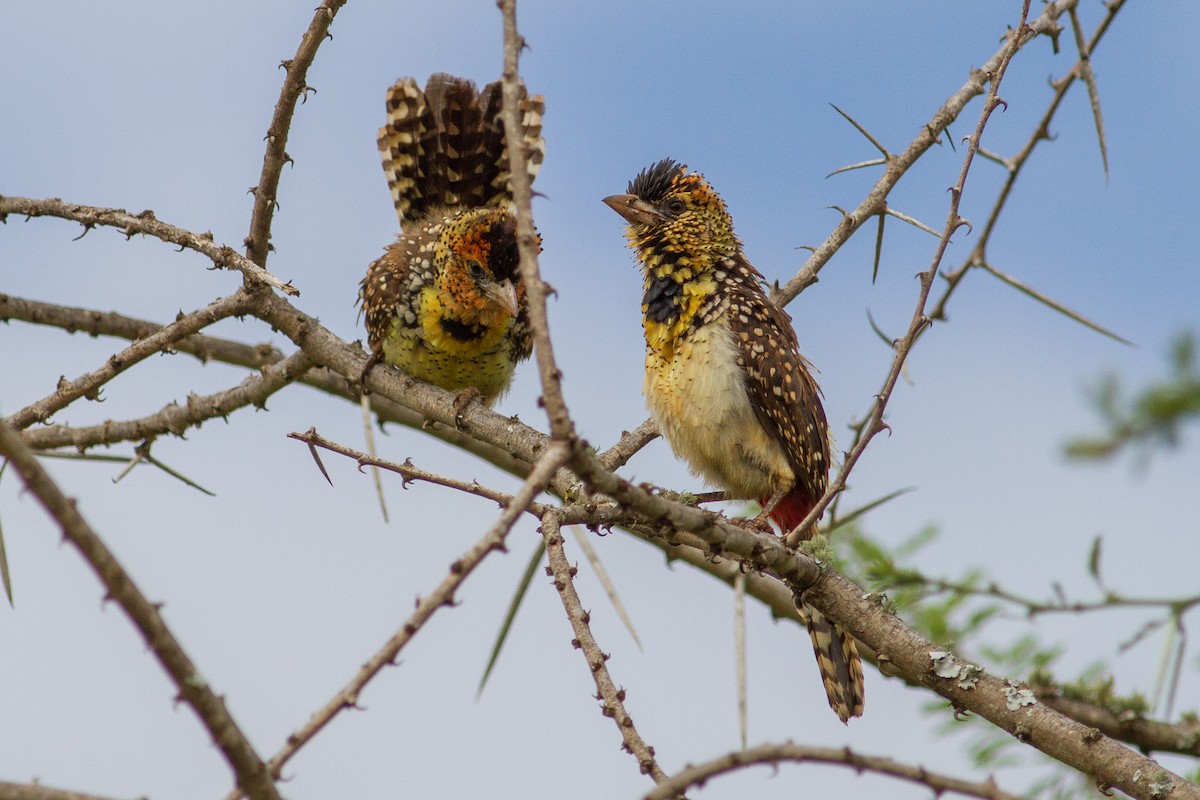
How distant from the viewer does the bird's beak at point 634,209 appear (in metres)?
4.72

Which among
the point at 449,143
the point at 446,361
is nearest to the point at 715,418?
the point at 446,361

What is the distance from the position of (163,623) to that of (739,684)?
138 cm

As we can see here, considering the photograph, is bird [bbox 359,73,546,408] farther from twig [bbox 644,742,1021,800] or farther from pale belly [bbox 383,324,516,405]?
twig [bbox 644,742,1021,800]

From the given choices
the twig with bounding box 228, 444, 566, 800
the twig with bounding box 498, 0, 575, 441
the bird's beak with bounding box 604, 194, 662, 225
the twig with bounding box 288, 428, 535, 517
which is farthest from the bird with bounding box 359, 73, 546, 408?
the twig with bounding box 228, 444, 566, 800

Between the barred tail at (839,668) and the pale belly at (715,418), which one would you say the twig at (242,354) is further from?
the barred tail at (839,668)

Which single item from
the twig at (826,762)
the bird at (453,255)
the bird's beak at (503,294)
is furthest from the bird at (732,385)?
the twig at (826,762)

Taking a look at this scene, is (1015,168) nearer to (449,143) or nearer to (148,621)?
(148,621)

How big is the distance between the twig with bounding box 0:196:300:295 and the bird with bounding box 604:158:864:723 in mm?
1613

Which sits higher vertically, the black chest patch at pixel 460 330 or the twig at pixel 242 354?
the black chest patch at pixel 460 330

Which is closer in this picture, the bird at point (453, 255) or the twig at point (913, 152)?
the twig at point (913, 152)

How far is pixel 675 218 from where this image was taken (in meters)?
4.71

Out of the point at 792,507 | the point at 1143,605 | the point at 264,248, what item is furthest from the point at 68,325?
the point at 1143,605

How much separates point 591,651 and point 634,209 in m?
2.59

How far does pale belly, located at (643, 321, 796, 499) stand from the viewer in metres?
4.25
